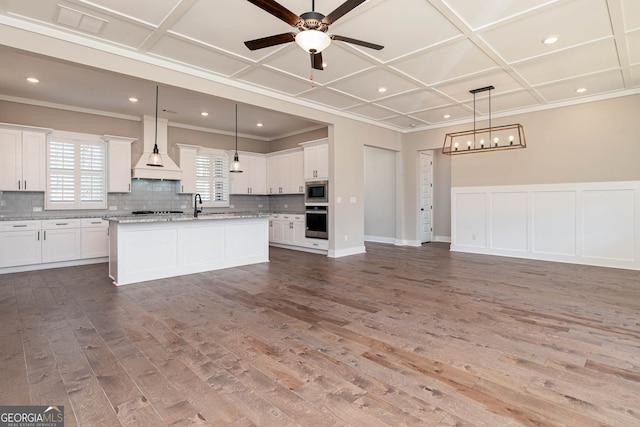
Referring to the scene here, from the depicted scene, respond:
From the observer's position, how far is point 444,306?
145 inches

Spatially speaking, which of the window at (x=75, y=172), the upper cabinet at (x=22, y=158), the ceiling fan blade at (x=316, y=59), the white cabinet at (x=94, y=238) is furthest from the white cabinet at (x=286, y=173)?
the ceiling fan blade at (x=316, y=59)

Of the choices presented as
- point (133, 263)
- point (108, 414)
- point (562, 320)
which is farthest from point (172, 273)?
point (562, 320)

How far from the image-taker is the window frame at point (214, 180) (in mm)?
8195

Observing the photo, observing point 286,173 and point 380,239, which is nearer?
point 286,173

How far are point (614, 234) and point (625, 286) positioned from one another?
1.72m

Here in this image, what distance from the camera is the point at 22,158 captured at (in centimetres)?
577

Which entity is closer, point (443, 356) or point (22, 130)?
point (443, 356)

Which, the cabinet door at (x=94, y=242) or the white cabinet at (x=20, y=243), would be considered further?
the cabinet door at (x=94, y=242)

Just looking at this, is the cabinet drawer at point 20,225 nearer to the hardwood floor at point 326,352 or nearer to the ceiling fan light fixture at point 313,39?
the hardwood floor at point 326,352

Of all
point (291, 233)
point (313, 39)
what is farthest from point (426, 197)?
point (313, 39)

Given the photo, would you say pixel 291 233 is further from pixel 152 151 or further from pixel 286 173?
pixel 152 151

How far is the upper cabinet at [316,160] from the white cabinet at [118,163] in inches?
149

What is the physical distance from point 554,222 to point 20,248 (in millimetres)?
9885

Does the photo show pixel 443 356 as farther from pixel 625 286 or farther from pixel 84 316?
pixel 625 286
